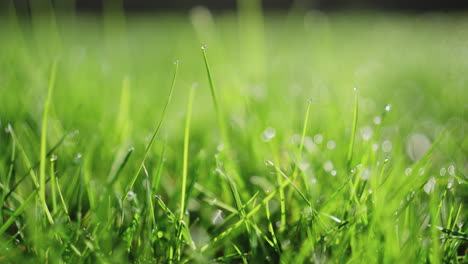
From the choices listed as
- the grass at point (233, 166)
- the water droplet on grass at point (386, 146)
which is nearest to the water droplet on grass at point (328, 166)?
the grass at point (233, 166)

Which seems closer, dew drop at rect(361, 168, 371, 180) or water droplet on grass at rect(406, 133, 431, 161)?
dew drop at rect(361, 168, 371, 180)

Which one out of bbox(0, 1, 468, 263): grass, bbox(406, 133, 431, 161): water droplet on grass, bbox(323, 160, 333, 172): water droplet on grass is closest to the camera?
bbox(0, 1, 468, 263): grass

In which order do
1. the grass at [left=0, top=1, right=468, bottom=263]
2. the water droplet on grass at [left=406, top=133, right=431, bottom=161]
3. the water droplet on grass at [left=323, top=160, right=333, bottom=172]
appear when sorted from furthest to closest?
the water droplet on grass at [left=406, top=133, right=431, bottom=161]
the water droplet on grass at [left=323, top=160, right=333, bottom=172]
the grass at [left=0, top=1, right=468, bottom=263]

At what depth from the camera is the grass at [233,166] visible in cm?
47

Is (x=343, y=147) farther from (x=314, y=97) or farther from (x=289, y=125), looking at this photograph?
(x=314, y=97)

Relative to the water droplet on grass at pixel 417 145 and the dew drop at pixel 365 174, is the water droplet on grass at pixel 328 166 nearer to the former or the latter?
the dew drop at pixel 365 174

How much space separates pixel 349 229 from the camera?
476mm

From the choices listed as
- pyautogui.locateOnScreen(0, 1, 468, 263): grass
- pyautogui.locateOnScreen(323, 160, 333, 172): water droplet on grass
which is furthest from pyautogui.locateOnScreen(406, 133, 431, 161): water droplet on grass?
pyautogui.locateOnScreen(323, 160, 333, 172): water droplet on grass

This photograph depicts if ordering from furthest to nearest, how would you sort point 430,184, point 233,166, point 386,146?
point 386,146, point 233,166, point 430,184

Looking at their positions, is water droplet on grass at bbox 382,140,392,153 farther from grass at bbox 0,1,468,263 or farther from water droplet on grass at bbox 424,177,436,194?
water droplet on grass at bbox 424,177,436,194

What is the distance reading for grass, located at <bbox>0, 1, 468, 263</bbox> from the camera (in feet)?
1.55

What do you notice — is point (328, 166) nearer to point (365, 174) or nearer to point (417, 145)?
point (365, 174)

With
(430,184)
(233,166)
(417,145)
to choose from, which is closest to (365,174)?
(430,184)

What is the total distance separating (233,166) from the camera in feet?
2.11
